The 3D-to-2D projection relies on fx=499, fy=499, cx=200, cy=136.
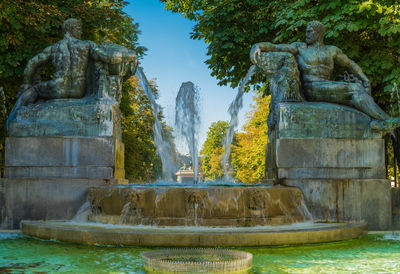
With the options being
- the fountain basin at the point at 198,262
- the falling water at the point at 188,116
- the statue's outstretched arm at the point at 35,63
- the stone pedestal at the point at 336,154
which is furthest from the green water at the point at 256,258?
the falling water at the point at 188,116

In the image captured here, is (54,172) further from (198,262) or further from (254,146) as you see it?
(254,146)

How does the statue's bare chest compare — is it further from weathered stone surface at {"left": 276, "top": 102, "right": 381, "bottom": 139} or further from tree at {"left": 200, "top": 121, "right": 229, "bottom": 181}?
tree at {"left": 200, "top": 121, "right": 229, "bottom": 181}

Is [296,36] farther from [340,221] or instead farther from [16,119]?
[16,119]

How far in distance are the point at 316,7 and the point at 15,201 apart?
1065cm

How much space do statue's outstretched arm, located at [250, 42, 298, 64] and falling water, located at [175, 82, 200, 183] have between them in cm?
455

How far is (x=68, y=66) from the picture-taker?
36.2 ft

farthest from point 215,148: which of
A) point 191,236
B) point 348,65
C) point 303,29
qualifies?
point 191,236

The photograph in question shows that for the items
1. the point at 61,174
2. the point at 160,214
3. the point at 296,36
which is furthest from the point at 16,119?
the point at 296,36

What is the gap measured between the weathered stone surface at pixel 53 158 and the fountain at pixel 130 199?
0.02 meters

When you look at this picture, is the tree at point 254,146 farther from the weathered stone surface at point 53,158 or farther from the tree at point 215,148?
the weathered stone surface at point 53,158

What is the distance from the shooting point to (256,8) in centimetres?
1819

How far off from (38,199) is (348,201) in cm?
611

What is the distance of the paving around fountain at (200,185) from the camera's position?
8.15 meters

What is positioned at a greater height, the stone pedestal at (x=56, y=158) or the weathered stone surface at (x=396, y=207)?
the stone pedestal at (x=56, y=158)
